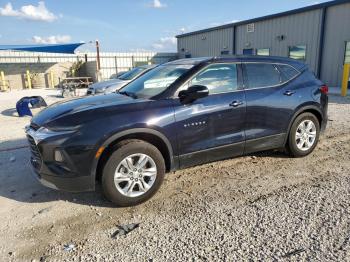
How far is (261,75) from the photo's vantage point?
14.5 feet

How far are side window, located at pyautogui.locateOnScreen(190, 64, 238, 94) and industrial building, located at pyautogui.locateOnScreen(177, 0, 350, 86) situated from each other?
13669 millimetres

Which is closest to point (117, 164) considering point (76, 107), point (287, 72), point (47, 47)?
point (76, 107)

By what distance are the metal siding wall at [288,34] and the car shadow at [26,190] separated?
53.9ft

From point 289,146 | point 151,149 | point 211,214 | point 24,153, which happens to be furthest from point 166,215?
point 24,153

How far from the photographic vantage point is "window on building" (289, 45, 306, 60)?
56.9 feet

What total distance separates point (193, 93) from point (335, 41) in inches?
588

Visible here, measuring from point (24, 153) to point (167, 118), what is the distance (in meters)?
3.31

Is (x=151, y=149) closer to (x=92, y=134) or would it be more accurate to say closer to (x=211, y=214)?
(x=92, y=134)

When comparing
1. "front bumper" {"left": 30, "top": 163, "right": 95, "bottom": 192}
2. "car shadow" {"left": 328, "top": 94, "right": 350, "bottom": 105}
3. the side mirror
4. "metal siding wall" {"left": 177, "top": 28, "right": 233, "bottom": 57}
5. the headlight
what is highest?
"metal siding wall" {"left": 177, "top": 28, "right": 233, "bottom": 57}

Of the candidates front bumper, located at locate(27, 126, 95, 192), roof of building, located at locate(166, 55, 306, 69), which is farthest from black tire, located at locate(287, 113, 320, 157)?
front bumper, located at locate(27, 126, 95, 192)

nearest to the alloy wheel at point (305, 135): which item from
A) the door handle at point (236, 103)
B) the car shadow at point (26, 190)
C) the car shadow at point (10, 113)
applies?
the door handle at point (236, 103)

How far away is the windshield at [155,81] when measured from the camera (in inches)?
157

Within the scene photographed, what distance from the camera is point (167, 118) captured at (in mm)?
3533

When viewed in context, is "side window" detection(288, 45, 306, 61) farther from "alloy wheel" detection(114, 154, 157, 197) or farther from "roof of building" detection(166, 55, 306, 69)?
"alloy wheel" detection(114, 154, 157, 197)
